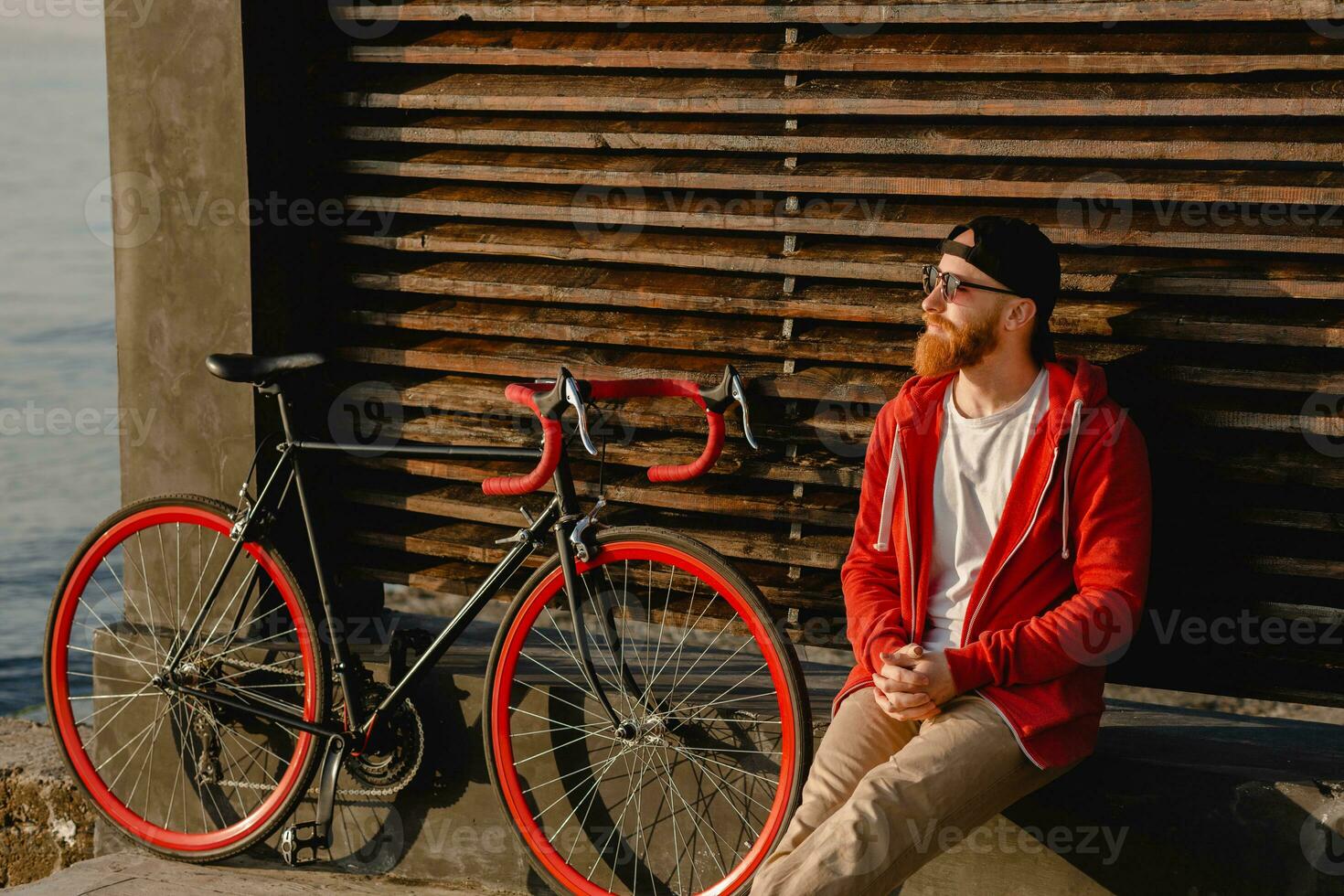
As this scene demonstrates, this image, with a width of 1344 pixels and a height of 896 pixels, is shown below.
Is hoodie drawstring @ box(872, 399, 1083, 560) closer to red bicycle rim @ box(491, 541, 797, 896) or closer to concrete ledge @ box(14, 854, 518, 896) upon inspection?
red bicycle rim @ box(491, 541, 797, 896)

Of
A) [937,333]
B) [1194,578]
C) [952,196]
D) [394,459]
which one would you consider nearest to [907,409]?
[937,333]

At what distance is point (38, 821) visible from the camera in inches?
195

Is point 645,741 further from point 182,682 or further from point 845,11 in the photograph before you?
point 845,11

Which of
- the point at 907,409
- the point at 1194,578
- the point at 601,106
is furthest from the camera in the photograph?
the point at 601,106

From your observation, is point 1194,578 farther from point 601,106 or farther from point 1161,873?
point 601,106

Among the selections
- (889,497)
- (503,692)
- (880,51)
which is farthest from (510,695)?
(880,51)

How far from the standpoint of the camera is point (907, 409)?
335 cm

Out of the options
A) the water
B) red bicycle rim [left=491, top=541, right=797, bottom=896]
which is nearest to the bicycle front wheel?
Answer: red bicycle rim [left=491, top=541, right=797, bottom=896]

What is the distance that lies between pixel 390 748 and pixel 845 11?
2547 millimetres

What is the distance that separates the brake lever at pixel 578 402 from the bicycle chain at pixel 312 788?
4.10 ft

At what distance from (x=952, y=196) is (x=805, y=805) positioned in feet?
5.56

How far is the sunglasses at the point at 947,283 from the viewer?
3.20m

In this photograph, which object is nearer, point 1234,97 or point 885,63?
point 1234,97

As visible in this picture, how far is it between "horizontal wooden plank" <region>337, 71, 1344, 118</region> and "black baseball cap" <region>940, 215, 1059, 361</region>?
50 cm
